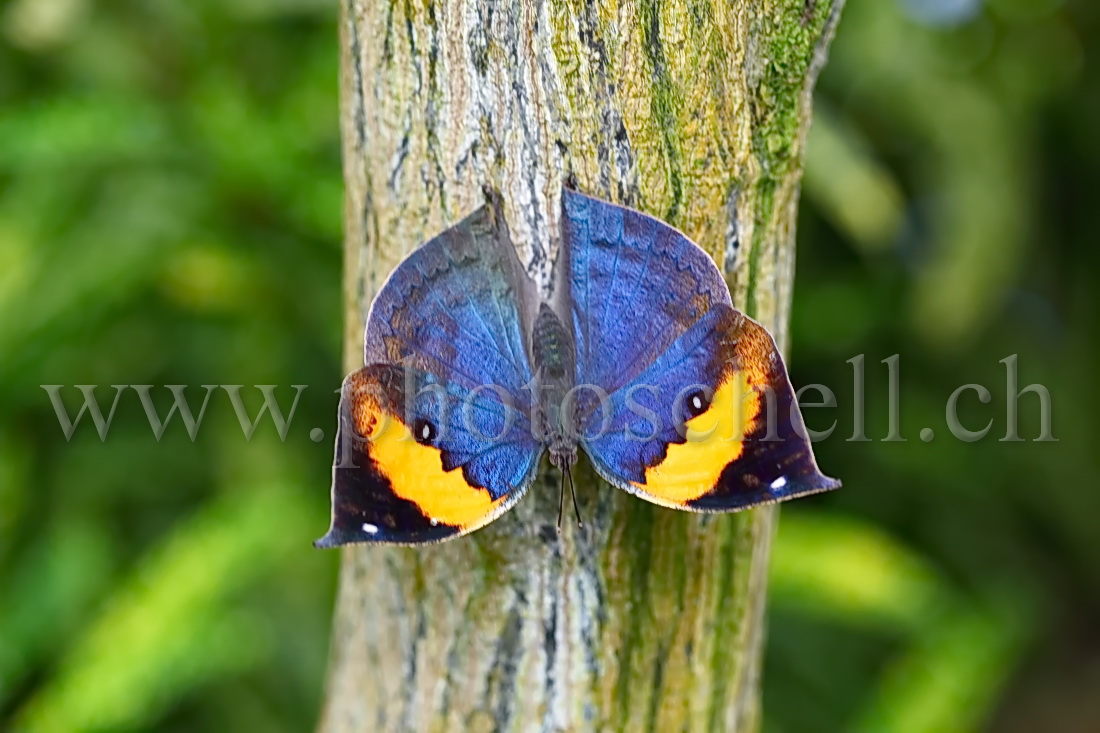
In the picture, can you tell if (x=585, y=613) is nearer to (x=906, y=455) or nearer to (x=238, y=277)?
(x=238, y=277)

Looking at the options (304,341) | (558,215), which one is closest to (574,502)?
(558,215)

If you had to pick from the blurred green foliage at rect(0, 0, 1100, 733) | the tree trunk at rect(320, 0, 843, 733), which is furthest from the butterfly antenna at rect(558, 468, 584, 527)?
the blurred green foliage at rect(0, 0, 1100, 733)

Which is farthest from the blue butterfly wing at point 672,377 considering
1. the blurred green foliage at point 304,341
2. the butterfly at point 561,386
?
the blurred green foliage at point 304,341

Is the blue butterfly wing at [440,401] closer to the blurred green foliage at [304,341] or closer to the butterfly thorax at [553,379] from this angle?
the butterfly thorax at [553,379]

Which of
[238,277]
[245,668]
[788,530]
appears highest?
[238,277]

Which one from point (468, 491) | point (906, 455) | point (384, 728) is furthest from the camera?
point (906, 455)

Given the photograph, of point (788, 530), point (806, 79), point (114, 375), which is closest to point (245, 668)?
point (114, 375)
